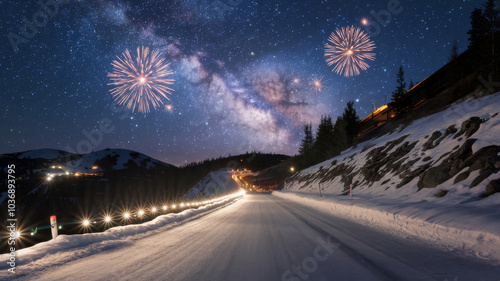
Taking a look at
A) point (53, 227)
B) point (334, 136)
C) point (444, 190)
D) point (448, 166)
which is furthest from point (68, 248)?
point (334, 136)

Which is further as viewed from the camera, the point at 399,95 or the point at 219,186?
the point at 219,186

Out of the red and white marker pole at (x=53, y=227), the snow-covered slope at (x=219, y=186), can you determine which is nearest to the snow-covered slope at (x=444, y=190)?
the red and white marker pole at (x=53, y=227)

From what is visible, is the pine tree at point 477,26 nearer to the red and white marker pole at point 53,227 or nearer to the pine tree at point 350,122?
the pine tree at point 350,122

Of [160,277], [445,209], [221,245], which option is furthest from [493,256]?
[160,277]

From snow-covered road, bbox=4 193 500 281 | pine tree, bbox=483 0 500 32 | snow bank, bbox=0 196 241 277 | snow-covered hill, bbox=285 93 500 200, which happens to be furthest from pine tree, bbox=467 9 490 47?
snow bank, bbox=0 196 241 277

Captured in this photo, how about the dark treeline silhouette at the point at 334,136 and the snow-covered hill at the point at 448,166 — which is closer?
the snow-covered hill at the point at 448,166

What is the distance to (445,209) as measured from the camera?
7.46 metres

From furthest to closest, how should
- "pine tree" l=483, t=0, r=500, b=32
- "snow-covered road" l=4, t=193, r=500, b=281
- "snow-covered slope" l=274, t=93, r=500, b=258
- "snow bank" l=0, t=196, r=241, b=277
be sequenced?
"pine tree" l=483, t=0, r=500, b=32
"snow-covered slope" l=274, t=93, r=500, b=258
"snow bank" l=0, t=196, r=241, b=277
"snow-covered road" l=4, t=193, r=500, b=281

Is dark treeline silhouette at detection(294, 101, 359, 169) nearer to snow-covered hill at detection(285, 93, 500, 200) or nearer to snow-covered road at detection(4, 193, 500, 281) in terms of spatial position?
snow-covered hill at detection(285, 93, 500, 200)

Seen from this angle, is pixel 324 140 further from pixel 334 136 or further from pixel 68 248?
pixel 68 248

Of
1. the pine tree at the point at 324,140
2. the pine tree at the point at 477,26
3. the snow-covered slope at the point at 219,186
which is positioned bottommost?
the snow-covered slope at the point at 219,186

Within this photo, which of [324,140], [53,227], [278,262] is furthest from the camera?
[324,140]

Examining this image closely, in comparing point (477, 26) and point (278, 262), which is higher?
point (477, 26)

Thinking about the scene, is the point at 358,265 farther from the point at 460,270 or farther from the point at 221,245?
the point at 221,245
